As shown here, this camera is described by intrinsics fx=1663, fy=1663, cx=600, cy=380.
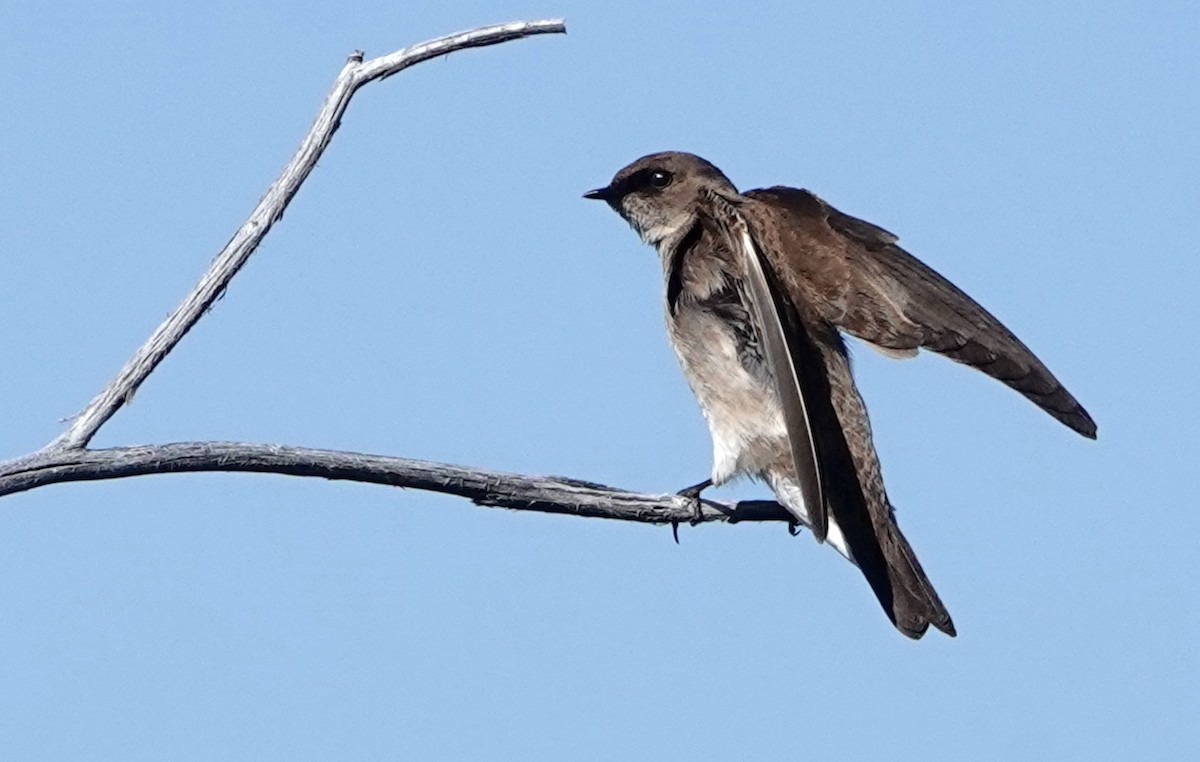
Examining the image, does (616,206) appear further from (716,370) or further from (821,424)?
(821,424)

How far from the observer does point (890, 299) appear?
664 cm

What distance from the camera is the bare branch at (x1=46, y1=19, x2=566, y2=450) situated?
4.50m

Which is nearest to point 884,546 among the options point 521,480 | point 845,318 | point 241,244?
point 845,318

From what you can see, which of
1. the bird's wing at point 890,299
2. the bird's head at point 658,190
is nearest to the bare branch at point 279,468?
the bird's wing at point 890,299

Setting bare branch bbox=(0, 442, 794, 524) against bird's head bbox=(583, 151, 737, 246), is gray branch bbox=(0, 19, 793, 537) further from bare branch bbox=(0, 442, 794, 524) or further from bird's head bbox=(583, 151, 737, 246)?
bird's head bbox=(583, 151, 737, 246)

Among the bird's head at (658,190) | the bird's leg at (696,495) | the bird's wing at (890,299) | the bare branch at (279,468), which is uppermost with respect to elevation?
the bird's head at (658,190)

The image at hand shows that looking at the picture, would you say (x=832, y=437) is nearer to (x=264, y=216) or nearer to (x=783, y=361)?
(x=783, y=361)

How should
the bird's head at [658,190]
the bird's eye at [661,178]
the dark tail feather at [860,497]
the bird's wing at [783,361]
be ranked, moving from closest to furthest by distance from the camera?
the bird's wing at [783,361], the dark tail feather at [860,497], the bird's head at [658,190], the bird's eye at [661,178]

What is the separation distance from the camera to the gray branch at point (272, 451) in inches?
172

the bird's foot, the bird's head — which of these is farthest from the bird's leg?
the bird's head

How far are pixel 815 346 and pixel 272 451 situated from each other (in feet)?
10.4

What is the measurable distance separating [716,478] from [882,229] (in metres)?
1.32

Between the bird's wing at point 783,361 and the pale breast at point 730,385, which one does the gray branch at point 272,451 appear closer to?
the bird's wing at point 783,361

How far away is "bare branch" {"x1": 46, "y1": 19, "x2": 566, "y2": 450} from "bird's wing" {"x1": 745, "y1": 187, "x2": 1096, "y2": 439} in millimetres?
2057
